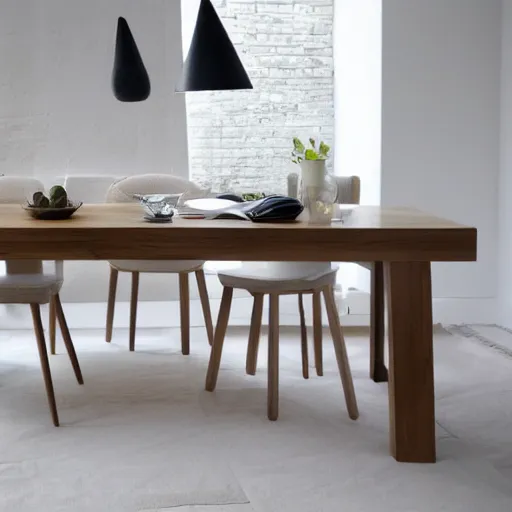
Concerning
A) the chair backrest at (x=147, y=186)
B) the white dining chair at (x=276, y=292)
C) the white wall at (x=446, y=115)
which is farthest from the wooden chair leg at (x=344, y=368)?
the white wall at (x=446, y=115)

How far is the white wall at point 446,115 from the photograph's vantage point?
4.27m

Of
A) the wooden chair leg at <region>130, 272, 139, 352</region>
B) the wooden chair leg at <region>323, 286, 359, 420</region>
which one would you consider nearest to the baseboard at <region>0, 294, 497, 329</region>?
the wooden chair leg at <region>130, 272, 139, 352</region>

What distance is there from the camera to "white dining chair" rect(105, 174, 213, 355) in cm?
357

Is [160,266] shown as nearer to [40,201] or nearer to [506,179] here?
[40,201]

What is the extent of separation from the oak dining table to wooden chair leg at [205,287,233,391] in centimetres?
59

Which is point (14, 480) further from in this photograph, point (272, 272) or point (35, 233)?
point (272, 272)

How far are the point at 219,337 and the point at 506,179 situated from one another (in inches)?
79.2

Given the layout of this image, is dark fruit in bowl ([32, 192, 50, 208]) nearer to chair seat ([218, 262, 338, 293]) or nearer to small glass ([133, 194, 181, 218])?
small glass ([133, 194, 181, 218])

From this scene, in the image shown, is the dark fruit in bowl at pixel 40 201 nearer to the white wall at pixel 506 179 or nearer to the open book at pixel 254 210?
the open book at pixel 254 210

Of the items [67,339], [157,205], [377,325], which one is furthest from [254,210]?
[67,339]

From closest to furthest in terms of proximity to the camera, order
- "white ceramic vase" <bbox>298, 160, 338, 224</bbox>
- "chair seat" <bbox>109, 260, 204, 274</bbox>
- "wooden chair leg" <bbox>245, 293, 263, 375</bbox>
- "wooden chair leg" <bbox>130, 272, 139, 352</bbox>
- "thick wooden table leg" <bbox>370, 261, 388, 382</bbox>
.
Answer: "white ceramic vase" <bbox>298, 160, 338, 224</bbox>
"wooden chair leg" <bbox>245, 293, 263, 375</bbox>
"thick wooden table leg" <bbox>370, 261, 388, 382</bbox>
"chair seat" <bbox>109, 260, 204, 274</bbox>
"wooden chair leg" <bbox>130, 272, 139, 352</bbox>

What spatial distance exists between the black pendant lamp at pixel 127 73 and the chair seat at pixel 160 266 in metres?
0.70

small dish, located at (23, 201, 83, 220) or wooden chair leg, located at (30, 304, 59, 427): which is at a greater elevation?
small dish, located at (23, 201, 83, 220)

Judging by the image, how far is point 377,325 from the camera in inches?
125
